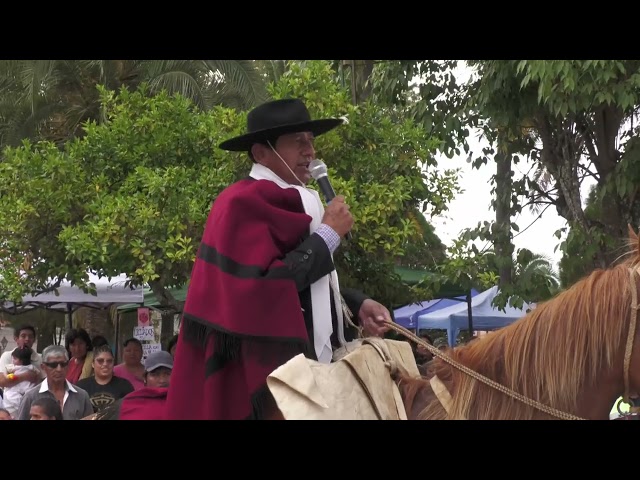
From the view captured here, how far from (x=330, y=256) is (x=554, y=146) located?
7220mm

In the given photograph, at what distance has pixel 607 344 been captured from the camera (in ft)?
9.39

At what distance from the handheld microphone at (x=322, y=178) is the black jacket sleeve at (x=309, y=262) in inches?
7.9

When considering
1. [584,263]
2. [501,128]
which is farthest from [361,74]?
[584,263]

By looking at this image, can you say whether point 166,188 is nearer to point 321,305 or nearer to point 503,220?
point 503,220

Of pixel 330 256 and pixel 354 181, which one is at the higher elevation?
pixel 354 181

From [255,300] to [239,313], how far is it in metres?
0.07

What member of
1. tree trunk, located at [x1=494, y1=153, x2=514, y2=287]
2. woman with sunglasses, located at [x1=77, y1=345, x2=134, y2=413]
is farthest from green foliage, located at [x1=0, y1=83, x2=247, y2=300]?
tree trunk, located at [x1=494, y1=153, x2=514, y2=287]

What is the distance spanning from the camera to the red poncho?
3.10 meters

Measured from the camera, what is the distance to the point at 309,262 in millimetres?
3211

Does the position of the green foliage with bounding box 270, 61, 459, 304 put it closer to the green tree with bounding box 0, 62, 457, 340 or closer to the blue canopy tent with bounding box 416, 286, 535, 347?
the green tree with bounding box 0, 62, 457, 340

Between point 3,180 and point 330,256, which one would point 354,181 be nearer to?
point 3,180

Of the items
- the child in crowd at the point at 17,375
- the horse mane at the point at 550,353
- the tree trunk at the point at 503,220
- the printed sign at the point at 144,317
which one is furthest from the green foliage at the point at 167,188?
the horse mane at the point at 550,353

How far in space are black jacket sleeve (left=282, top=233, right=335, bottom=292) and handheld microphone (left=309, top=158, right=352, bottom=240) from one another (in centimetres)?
20

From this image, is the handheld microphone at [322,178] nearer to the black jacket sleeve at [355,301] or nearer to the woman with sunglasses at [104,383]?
the black jacket sleeve at [355,301]
